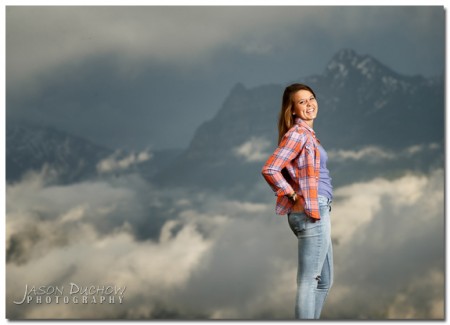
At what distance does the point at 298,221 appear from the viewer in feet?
9.55

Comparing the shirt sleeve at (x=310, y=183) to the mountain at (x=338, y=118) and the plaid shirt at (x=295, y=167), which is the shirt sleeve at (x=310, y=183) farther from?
the mountain at (x=338, y=118)

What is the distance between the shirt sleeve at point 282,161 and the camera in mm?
2918

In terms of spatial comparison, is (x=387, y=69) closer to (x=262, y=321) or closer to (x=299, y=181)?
(x=262, y=321)

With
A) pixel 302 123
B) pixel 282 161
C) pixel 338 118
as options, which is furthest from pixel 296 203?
pixel 338 118

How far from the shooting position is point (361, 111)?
6840 millimetres

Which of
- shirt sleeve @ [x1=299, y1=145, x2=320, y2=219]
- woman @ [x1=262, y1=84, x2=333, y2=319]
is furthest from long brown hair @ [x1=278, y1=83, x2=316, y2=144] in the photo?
shirt sleeve @ [x1=299, y1=145, x2=320, y2=219]

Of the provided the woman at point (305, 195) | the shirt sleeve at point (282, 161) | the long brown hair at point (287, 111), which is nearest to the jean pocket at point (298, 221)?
the woman at point (305, 195)

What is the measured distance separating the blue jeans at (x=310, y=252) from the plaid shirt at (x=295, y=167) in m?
0.06

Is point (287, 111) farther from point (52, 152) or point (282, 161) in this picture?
point (52, 152)

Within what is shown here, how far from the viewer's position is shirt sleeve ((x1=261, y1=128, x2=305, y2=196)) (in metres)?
2.92

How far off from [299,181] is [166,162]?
13.3 feet

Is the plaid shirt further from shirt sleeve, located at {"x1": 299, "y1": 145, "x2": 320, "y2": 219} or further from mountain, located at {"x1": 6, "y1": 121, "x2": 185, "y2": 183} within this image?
mountain, located at {"x1": 6, "y1": 121, "x2": 185, "y2": 183}

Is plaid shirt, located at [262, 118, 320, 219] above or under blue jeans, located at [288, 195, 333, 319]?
above

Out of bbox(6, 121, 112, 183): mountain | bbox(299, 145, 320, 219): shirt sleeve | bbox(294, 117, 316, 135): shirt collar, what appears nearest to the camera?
bbox(299, 145, 320, 219): shirt sleeve
